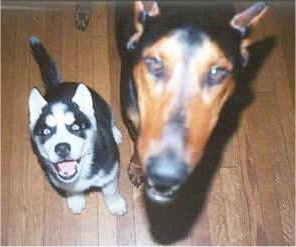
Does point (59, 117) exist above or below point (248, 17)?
below

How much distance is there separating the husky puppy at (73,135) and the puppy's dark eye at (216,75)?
39 cm

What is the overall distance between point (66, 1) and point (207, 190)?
3.09 ft

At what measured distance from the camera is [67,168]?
1.68m

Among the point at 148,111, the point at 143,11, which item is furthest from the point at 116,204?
the point at 143,11

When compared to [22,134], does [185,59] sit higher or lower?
higher

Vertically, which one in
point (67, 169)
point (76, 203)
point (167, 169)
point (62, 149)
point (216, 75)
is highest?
point (216, 75)

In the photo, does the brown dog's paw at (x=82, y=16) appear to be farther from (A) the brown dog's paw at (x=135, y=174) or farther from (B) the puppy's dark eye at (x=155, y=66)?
(B) the puppy's dark eye at (x=155, y=66)

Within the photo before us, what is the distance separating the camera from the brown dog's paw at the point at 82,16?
2.26 meters

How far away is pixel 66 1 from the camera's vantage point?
2.32 metres

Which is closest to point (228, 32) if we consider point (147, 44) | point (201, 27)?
point (201, 27)

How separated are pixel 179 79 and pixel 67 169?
1.68 ft

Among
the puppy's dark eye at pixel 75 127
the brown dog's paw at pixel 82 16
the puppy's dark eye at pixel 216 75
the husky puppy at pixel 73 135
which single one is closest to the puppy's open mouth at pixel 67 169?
the husky puppy at pixel 73 135

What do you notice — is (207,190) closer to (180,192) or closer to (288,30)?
(180,192)

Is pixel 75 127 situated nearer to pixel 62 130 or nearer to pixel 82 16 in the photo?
pixel 62 130
